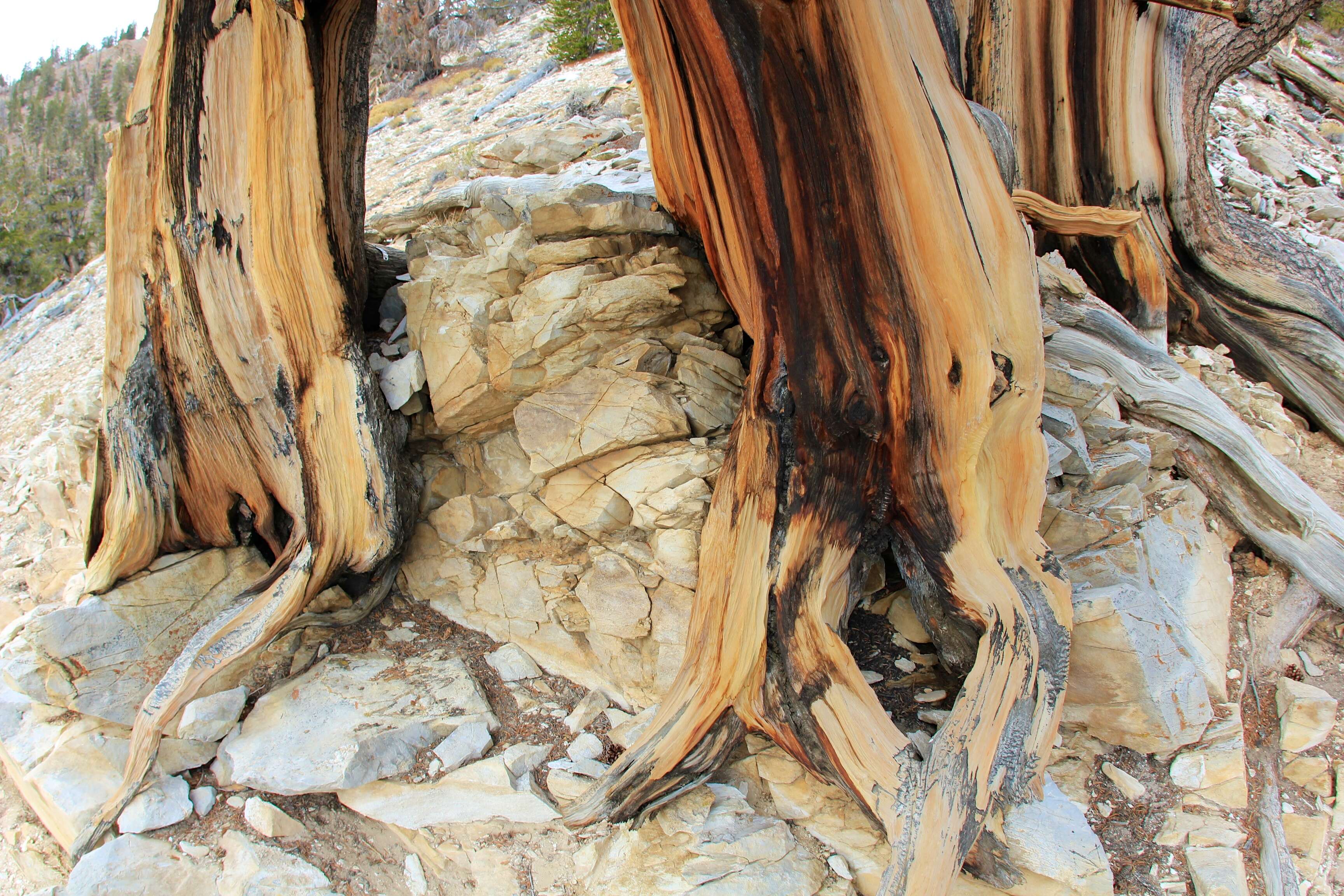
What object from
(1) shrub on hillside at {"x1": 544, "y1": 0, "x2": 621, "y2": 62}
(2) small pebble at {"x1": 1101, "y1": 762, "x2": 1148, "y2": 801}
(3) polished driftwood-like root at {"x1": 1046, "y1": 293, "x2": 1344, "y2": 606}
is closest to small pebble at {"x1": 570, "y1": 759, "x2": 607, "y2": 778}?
(2) small pebble at {"x1": 1101, "y1": 762, "x2": 1148, "y2": 801}

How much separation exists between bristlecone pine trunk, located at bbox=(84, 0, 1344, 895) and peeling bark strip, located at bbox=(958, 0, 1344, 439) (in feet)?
2.02

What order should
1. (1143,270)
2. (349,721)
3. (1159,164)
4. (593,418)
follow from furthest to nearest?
(1159,164) → (1143,270) → (593,418) → (349,721)

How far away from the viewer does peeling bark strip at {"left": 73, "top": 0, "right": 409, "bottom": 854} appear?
320 cm

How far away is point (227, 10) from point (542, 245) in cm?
155

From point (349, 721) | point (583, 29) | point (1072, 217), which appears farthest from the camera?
point (583, 29)

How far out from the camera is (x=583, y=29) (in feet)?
34.5

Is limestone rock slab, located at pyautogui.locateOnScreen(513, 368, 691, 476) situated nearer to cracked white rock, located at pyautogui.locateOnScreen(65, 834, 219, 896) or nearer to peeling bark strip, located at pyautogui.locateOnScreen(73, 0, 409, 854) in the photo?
peeling bark strip, located at pyautogui.locateOnScreen(73, 0, 409, 854)

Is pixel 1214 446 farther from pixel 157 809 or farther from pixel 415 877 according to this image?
pixel 157 809

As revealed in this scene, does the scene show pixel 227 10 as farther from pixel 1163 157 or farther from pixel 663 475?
pixel 1163 157

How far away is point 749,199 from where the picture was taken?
2.79m

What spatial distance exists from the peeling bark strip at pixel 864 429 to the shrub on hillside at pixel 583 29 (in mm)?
8301

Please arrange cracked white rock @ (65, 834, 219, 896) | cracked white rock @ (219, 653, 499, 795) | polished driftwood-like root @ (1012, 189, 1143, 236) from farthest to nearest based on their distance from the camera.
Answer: polished driftwood-like root @ (1012, 189, 1143, 236), cracked white rock @ (219, 653, 499, 795), cracked white rock @ (65, 834, 219, 896)

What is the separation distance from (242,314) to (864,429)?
2.62 m

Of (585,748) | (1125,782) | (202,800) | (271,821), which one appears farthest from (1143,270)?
(202,800)
